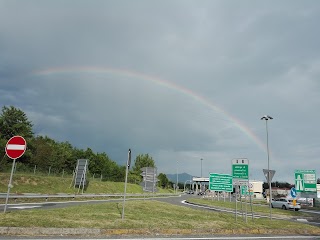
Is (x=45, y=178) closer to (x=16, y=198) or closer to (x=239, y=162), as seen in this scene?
(x=16, y=198)

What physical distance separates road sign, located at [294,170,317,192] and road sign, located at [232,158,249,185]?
74.2 feet

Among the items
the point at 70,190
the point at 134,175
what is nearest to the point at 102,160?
the point at 134,175

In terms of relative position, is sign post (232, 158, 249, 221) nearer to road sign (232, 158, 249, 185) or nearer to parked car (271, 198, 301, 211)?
road sign (232, 158, 249, 185)

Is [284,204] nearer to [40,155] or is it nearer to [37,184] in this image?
[37,184]

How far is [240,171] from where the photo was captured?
15727 millimetres

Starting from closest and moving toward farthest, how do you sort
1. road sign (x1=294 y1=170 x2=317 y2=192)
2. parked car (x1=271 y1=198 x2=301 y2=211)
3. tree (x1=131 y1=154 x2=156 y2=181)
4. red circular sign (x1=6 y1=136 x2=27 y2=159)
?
red circular sign (x1=6 y1=136 x2=27 y2=159) → road sign (x1=294 y1=170 x2=317 y2=192) → parked car (x1=271 y1=198 x2=301 y2=211) → tree (x1=131 y1=154 x2=156 y2=181)

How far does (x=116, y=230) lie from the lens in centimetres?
957

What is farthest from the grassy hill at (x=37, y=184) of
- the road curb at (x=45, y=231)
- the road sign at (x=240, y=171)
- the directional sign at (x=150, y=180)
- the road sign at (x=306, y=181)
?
the road sign at (x=306, y=181)

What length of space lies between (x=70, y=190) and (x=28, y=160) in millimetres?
13975

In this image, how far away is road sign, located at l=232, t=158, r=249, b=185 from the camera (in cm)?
1548

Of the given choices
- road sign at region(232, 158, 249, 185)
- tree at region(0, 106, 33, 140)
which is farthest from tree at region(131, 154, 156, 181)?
road sign at region(232, 158, 249, 185)

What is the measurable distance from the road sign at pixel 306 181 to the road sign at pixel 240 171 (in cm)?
2261

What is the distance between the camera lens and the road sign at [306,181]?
3369 centimetres

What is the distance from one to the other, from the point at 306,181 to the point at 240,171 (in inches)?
899
